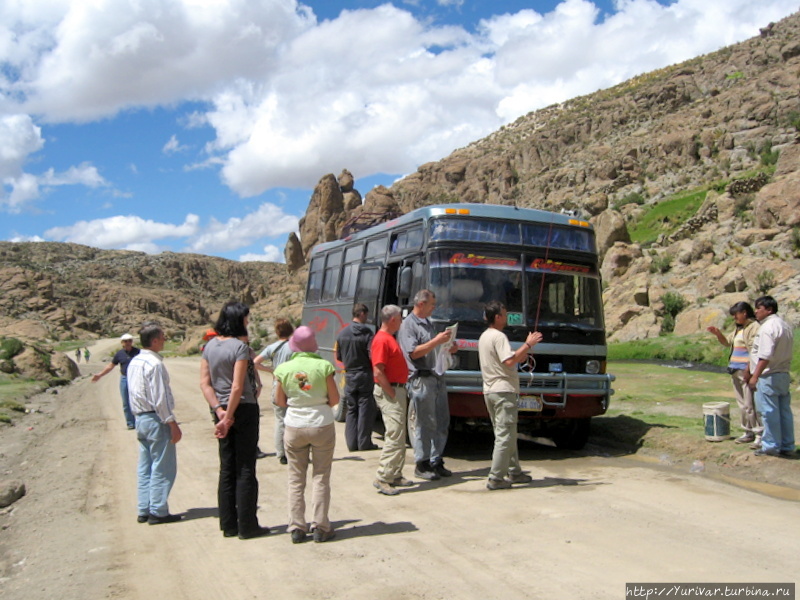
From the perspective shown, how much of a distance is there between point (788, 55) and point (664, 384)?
196ft

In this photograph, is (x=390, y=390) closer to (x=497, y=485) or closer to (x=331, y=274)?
(x=497, y=485)

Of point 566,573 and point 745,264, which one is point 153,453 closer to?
point 566,573

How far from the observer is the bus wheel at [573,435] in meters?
10.2

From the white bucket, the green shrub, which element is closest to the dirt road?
the white bucket

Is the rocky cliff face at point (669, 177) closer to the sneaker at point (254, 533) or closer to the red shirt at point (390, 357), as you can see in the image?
the red shirt at point (390, 357)

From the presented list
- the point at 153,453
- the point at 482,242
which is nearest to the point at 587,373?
the point at 482,242

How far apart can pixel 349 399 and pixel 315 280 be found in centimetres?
642

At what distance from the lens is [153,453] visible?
6625 millimetres

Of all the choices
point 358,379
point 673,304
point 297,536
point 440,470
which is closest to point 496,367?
point 440,470

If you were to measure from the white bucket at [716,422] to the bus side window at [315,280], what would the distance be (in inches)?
345

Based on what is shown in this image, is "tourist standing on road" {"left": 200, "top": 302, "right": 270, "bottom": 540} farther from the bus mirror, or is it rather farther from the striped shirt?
the bus mirror

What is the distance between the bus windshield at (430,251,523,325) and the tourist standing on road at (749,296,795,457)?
9.46ft

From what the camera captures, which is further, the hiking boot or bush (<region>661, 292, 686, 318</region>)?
bush (<region>661, 292, 686, 318</region>)

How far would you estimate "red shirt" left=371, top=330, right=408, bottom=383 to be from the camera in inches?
296
